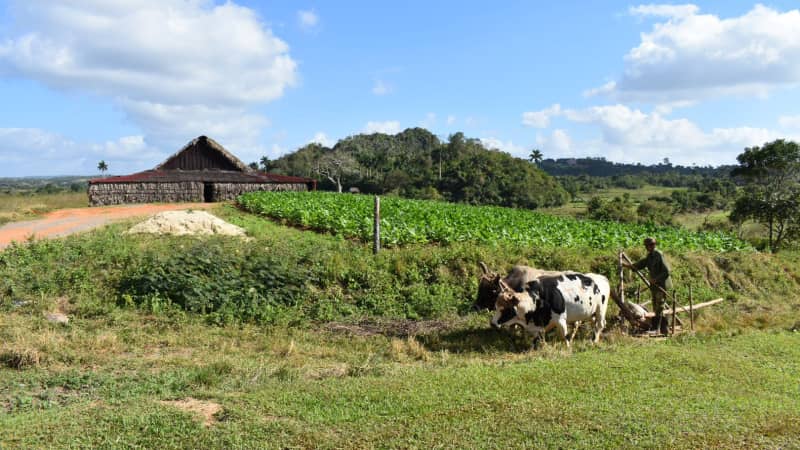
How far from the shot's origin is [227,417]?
240 inches

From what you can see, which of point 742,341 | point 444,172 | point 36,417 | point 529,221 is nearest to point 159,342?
point 36,417

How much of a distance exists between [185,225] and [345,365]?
1153 cm

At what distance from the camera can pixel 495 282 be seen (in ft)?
32.0

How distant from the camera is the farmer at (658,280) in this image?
35.1ft

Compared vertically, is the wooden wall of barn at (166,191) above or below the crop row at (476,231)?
above

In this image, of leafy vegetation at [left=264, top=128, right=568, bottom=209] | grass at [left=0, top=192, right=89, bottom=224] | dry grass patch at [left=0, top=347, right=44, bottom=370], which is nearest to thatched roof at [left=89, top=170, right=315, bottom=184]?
grass at [left=0, top=192, right=89, bottom=224]

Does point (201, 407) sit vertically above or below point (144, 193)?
below

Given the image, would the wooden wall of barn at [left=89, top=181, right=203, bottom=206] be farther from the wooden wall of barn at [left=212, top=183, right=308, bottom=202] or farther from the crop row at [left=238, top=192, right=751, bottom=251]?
the crop row at [left=238, top=192, right=751, bottom=251]

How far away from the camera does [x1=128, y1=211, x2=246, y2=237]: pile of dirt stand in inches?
689

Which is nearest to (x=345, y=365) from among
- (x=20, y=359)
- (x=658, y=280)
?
(x=20, y=359)

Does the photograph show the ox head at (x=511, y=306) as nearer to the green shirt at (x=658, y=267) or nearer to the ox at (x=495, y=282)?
A: the ox at (x=495, y=282)

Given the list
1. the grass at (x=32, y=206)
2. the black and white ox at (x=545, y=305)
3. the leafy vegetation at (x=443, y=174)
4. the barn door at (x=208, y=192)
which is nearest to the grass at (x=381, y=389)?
the black and white ox at (x=545, y=305)

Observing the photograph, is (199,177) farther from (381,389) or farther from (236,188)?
(381,389)

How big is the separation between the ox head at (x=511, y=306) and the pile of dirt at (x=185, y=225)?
10963mm
